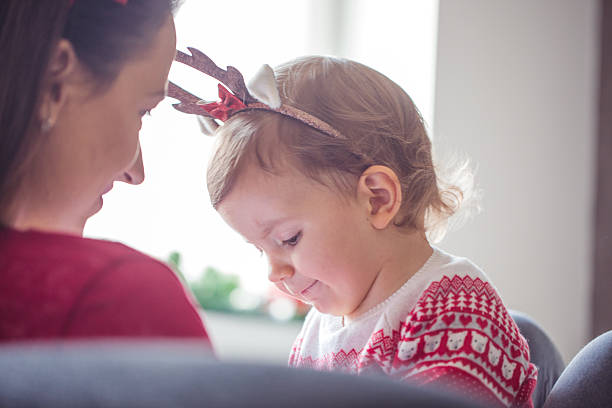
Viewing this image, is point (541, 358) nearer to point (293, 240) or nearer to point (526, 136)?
point (293, 240)

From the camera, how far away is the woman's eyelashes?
109 cm

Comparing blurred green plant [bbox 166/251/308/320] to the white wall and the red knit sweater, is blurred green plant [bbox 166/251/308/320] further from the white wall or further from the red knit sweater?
the red knit sweater

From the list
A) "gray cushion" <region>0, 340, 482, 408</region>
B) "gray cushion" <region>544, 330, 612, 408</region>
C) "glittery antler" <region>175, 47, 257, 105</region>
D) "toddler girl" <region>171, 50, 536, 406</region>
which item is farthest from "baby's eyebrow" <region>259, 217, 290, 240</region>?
"gray cushion" <region>0, 340, 482, 408</region>

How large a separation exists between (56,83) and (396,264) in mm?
639

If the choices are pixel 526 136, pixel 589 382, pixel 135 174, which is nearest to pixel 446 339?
pixel 589 382

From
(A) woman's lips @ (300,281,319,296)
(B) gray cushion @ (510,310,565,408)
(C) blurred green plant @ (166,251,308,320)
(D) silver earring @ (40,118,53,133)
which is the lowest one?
(C) blurred green plant @ (166,251,308,320)

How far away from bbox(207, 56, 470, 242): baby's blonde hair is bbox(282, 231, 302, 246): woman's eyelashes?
3.9 inches

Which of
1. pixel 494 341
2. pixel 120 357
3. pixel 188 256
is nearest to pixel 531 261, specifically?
pixel 188 256

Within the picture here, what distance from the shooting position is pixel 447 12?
8.61 feet

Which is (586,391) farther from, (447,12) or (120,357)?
(447,12)

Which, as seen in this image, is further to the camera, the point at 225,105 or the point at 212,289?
the point at 212,289

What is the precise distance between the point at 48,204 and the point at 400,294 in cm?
59

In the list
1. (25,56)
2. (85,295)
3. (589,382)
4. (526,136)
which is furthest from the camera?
(526,136)

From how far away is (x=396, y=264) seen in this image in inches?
43.3
